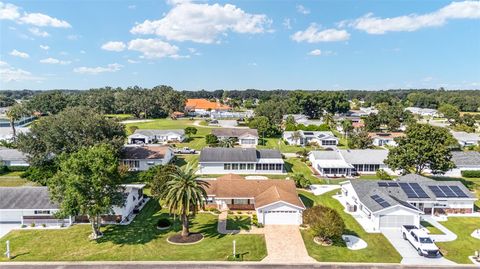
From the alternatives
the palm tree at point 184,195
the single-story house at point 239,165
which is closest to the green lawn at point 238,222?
the palm tree at point 184,195

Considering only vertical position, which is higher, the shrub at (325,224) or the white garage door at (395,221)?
the shrub at (325,224)

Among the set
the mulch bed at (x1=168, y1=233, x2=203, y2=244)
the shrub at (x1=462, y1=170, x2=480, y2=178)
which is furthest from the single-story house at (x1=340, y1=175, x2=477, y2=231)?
the shrub at (x1=462, y1=170, x2=480, y2=178)

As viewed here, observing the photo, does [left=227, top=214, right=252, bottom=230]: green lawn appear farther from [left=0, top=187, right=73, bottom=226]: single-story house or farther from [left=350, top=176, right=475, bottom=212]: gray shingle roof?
[left=0, top=187, right=73, bottom=226]: single-story house

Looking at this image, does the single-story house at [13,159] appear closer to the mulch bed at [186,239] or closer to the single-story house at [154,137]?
the single-story house at [154,137]

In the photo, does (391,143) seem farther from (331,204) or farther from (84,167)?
(84,167)

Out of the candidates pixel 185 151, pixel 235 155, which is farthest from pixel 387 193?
pixel 185 151

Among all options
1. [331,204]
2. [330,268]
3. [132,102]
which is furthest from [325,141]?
[132,102]

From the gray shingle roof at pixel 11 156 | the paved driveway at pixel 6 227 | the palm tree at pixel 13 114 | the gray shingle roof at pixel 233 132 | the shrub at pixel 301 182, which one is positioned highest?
the palm tree at pixel 13 114
